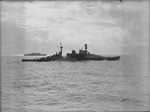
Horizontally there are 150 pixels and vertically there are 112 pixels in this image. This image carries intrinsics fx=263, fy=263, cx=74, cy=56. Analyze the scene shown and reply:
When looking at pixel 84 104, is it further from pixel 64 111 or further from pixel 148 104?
pixel 148 104

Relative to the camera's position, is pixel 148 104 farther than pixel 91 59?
No

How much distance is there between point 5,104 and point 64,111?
4.86 metres

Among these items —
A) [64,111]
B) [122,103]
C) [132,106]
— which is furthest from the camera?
[122,103]

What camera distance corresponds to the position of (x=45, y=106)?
20.2 m

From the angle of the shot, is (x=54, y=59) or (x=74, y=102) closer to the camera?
(x=74, y=102)

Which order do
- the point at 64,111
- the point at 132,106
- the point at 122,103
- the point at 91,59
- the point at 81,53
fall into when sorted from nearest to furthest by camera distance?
the point at 64,111 → the point at 132,106 → the point at 122,103 → the point at 81,53 → the point at 91,59

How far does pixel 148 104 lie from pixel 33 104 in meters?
8.99

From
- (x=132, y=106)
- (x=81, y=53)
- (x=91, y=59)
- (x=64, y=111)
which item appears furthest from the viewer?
(x=91, y=59)

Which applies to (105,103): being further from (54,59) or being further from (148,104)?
(54,59)

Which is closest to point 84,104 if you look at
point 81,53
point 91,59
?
point 81,53

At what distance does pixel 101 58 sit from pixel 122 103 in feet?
381

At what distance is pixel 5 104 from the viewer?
20.2 m

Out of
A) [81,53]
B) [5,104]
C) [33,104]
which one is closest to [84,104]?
[33,104]

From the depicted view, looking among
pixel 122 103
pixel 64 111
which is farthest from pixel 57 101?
pixel 122 103
